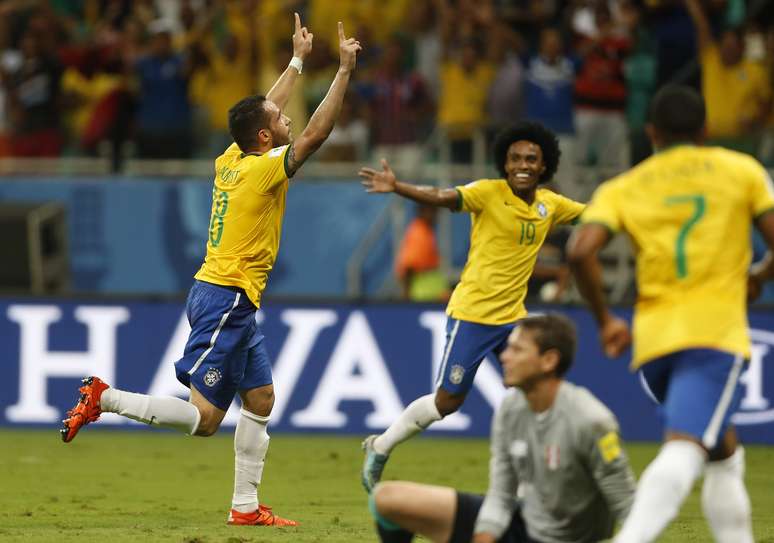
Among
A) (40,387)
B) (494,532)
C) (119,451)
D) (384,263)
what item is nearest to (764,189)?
(494,532)

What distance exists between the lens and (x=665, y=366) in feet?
20.7

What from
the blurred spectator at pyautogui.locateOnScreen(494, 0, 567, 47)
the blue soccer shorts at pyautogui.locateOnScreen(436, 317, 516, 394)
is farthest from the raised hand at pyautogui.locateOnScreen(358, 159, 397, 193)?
the blurred spectator at pyautogui.locateOnScreen(494, 0, 567, 47)

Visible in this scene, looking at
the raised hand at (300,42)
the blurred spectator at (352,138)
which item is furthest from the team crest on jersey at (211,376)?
the blurred spectator at (352,138)

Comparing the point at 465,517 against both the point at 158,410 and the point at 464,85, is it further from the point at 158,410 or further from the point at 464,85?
the point at 464,85

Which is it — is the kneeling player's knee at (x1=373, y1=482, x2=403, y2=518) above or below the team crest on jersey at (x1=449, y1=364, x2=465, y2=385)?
above

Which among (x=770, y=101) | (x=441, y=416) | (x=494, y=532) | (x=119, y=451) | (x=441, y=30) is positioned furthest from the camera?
(x=441, y=30)

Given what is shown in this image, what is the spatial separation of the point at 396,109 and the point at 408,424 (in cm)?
788

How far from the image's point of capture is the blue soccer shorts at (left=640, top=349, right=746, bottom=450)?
602 centimetres

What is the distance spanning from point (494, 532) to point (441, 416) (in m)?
3.66

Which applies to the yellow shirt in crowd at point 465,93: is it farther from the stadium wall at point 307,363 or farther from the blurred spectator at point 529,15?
the stadium wall at point 307,363

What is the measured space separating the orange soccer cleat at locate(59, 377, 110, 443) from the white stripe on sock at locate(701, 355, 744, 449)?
378 cm

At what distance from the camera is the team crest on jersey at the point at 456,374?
952 centimetres

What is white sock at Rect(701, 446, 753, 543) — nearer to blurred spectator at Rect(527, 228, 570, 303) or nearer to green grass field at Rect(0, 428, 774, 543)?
green grass field at Rect(0, 428, 774, 543)

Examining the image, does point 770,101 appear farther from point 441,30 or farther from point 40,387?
point 40,387
